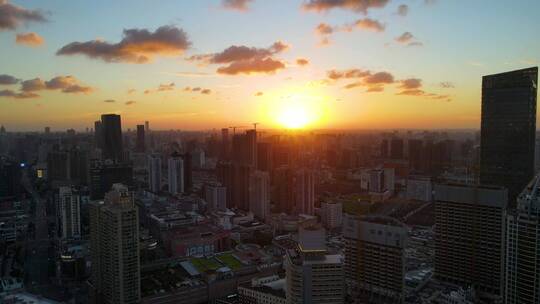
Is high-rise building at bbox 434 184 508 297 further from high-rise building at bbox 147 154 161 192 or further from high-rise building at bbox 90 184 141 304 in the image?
high-rise building at bbox 147 154 161 192

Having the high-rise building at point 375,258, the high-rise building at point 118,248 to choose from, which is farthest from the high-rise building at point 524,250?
the high-rise building at point 118,248

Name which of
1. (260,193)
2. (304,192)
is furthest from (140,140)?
(304,192)

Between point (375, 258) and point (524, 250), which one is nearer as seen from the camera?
point (524, 250)

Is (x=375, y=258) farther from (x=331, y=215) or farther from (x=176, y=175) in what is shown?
(x=176, y=175)

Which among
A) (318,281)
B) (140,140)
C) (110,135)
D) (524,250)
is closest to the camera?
(524,250)

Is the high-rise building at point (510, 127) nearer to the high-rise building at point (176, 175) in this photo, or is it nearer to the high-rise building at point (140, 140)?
the high-rise building at point (176, 175)

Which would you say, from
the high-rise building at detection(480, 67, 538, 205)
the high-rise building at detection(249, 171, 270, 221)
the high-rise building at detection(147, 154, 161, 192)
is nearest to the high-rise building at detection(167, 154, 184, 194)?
the high-rise building at detection(147, 154, 161, 192)

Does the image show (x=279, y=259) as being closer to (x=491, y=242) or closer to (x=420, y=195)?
(x=491, y=242)
